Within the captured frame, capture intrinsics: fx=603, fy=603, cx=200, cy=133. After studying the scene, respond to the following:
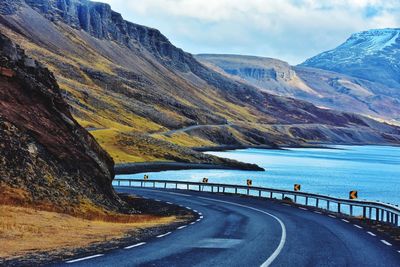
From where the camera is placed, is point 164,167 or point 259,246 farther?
point 164,167

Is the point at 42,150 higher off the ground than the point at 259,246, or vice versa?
the point at 42,150

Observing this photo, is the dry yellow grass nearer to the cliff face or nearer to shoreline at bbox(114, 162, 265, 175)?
the cliff face

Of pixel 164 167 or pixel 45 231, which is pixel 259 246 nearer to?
pixel 45 231

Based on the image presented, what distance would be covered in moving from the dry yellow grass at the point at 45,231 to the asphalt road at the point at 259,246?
5.82 ft

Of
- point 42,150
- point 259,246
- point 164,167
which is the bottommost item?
point 259,246

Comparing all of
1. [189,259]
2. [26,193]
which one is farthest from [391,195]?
[189,259]

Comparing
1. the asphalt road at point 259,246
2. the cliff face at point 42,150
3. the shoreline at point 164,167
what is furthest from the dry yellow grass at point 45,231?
the shoreline at point 164,167

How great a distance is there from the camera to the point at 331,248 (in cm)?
1983

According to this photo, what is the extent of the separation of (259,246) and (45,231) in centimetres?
728

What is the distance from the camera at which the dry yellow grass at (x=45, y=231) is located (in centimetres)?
1733

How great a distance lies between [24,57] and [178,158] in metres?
88.4

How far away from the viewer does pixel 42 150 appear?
3219cm

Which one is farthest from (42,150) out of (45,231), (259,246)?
(259,246)

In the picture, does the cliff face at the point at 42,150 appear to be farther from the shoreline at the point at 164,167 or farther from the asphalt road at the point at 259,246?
the shoreline at the point at 164,167
